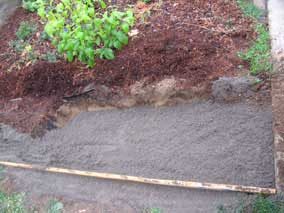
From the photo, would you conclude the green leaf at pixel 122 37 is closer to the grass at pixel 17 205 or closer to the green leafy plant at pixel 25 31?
the green leafy plant at pixel 25 31

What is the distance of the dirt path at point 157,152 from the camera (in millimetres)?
3297

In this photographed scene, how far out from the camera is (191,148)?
3549 mm

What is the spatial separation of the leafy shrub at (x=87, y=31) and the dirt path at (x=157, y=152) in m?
0.67

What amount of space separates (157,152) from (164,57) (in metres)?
1.04

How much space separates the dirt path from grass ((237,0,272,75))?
40 cm

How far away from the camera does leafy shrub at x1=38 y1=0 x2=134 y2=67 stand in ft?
13.4

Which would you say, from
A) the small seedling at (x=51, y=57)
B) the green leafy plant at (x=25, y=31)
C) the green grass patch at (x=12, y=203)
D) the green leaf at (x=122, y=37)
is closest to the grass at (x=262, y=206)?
the green grass patch at (x=12, y=203)

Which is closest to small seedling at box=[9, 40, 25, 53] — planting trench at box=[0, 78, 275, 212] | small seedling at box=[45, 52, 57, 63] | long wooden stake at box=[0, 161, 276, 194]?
small seedling at box=[45, 52, 57, 63]

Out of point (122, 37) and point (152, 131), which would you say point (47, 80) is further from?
point (152, 131)

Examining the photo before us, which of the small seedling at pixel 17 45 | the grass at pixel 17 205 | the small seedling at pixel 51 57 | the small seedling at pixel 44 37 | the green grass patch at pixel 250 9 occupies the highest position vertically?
the green grass patch at pixel 250 9

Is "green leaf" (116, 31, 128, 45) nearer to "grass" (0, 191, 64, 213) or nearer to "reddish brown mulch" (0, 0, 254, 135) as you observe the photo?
"reddish brown mulch" (0, 0, 254, 135)

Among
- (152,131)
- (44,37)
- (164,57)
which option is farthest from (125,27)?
(44,37)

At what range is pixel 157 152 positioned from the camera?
3623 millimetres

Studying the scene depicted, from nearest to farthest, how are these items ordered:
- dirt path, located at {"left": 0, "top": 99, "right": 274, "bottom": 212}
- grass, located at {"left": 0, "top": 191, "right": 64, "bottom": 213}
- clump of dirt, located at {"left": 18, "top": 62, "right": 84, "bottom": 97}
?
dirt path, located at {"left": 0, "top": 99, "right": 274, "bottom": 212}
grass, located at {"left": 0, "top": 191, "right": 64, "bottom": 213}
clump of dirt, located at {"left": 18, "top": 62, "right": 84, "bottom": 97}
